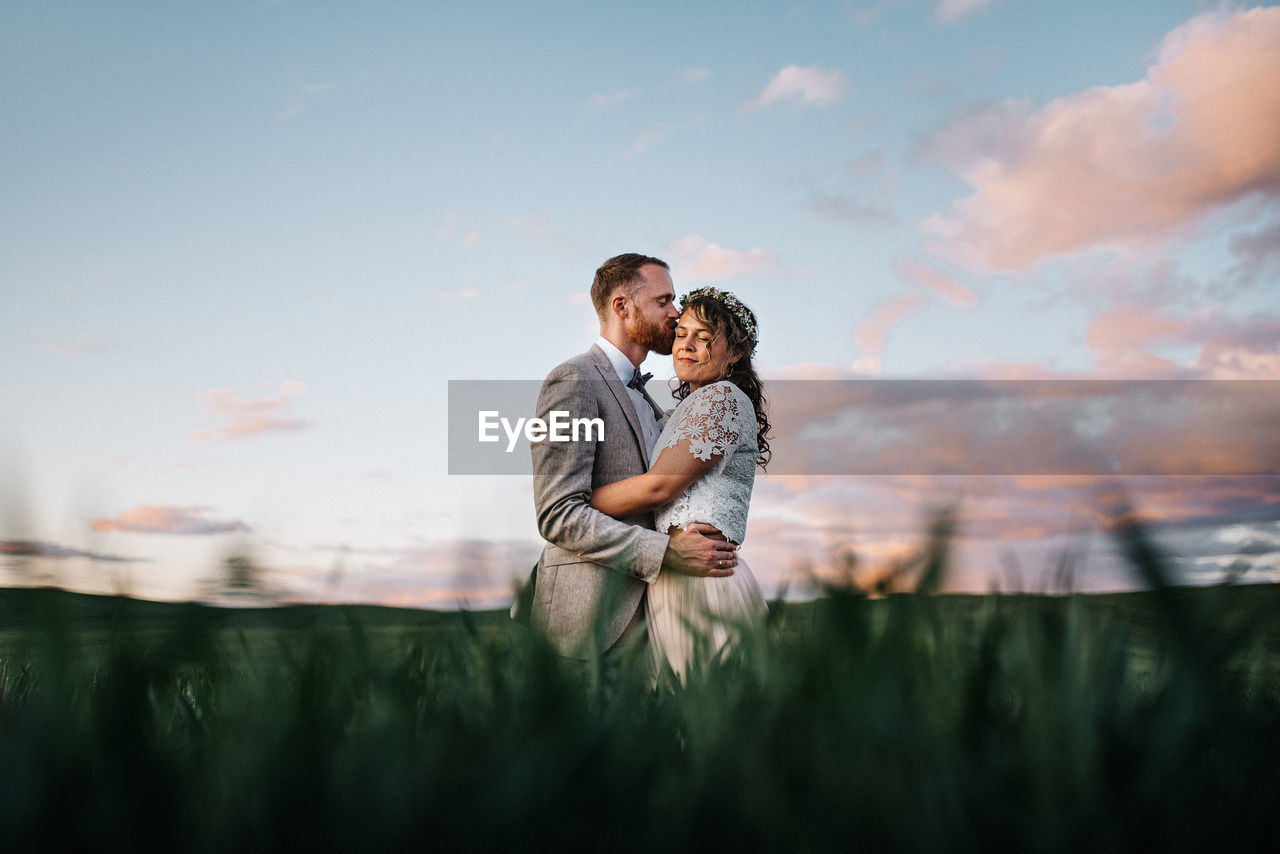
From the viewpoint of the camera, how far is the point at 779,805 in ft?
2.46

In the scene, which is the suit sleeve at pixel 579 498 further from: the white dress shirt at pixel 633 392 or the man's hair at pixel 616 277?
the man's hair at pixel 616 277

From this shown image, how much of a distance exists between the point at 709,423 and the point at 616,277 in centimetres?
161

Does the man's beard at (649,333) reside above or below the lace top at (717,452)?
above

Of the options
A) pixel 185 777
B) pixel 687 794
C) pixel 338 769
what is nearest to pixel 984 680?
pixel 687 794

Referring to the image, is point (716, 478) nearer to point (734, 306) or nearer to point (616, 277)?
point (734, 306)

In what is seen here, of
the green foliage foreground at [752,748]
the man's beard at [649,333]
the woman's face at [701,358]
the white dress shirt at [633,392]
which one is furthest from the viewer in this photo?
the man's beard at [649,333]

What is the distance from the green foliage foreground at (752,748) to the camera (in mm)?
752

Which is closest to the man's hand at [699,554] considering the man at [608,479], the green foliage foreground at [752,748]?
the man at [608,479]

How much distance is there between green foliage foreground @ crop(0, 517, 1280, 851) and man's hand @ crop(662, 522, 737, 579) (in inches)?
125

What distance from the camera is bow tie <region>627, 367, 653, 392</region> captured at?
521 cm

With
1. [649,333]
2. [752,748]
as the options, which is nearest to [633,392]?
[649,333]

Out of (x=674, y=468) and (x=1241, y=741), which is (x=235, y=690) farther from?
(x=674, y=468)

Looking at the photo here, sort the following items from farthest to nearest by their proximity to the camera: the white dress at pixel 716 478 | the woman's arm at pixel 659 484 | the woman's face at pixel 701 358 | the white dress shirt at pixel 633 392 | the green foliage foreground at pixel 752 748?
the white dress shirt at pixel 633 392, the woman's face at pixel 701 358, the woman's arm at pixel 659 484, the white dress at pixel 716 478, the green foliage foreground at pixel 752 748

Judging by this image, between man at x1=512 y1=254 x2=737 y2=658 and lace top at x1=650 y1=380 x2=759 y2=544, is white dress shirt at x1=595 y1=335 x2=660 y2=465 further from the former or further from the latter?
lace top at x1=650 y1=380 x2=759 y2=544
